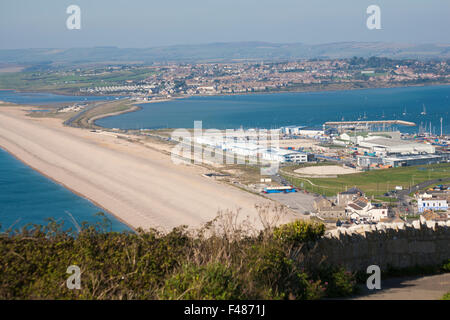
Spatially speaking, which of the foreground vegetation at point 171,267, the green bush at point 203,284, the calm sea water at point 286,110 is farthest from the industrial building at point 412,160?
the green bush at point 203,284

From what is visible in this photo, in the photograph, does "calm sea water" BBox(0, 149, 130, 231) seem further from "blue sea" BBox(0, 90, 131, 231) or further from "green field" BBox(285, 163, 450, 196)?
"green field" BBox(285, 163, 450, 196)

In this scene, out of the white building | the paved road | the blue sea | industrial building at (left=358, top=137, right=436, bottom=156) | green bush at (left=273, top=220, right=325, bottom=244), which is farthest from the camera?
industrial building at (left=358, top=137, right=436, bottom=156)

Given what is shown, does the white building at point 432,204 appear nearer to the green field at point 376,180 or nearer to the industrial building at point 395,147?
the green field at point 376,180

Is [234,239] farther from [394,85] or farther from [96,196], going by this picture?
Result: [394,85]

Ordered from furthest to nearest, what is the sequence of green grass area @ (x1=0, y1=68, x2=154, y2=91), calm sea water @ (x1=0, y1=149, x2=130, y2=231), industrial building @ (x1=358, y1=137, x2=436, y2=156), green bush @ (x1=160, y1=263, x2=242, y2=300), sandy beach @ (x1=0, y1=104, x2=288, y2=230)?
1. green grass area @ (x1=0, y1=68, x2=154, y2=91)
2. industrial building @ (x1=358, y1=137, x2=436, y2=156)
3. sandy beach @ (x1=0, y1=104, x2=288, y2=230)
4. calm sea water @ (x1=0, y1=149, x2=130, y2=231)
5. green bush @ (x1=160, y1=263, x2=242, y2=300)

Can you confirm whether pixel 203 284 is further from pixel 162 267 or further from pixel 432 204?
pixel 432 204

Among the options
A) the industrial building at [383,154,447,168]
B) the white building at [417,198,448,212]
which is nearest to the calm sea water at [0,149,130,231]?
the white building at [417,198,448,212]
